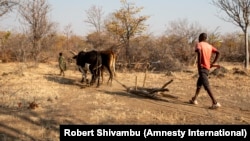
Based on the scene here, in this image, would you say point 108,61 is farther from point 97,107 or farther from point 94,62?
point 97,107

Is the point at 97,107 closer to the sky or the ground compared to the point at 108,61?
closer to the ground

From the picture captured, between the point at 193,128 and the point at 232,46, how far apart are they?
38045mm

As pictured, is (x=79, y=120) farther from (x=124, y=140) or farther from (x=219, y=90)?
(x=219, y=90)

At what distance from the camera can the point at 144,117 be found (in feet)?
29.3

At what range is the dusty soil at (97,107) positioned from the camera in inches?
332

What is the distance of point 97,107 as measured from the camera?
1020cm

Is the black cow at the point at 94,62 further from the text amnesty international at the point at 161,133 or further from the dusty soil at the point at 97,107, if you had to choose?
the text amnesty international at the point at 161,133

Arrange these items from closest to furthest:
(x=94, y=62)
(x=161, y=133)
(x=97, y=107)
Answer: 1. (x=161, y=133)
2. (x=97, y=107)
3. (x=94, y=62)

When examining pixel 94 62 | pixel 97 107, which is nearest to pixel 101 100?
pixel 97 107

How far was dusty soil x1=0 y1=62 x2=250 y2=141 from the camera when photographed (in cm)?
842
